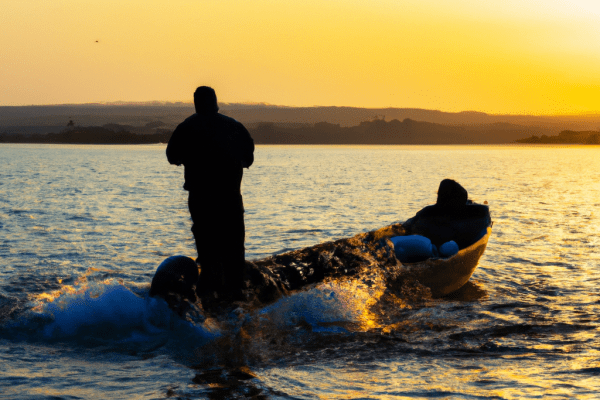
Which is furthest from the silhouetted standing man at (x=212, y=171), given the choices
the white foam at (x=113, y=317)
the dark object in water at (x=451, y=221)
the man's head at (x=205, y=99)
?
the dark object in water at (x=451, y=221)

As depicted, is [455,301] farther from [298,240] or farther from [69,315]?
[298,240]

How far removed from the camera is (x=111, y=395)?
22.5 ft

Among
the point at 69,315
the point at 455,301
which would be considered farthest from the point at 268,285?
the point at 455,301

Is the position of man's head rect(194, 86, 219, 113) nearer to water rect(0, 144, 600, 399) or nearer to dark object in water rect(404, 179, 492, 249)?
water rect(0, 144, 600, 399)

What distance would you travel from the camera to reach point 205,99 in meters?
8.53

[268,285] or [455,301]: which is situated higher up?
[268,285]

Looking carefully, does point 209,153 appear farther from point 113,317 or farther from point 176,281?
point 113,317

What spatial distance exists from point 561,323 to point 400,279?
9.60 feet

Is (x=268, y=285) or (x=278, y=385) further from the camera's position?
(x=268, y=285)

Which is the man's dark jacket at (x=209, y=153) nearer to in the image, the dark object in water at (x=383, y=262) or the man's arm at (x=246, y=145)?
the man's arm at (x=246, y=145)

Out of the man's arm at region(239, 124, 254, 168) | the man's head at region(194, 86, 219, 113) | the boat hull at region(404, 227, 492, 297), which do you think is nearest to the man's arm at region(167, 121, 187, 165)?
the man's head at region(194, 86, 219, 113)

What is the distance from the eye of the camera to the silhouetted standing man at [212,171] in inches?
Answer: 338

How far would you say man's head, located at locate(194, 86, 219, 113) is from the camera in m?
8.51

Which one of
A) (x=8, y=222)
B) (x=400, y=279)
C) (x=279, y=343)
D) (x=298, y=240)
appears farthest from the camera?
(x=8, y=222)
